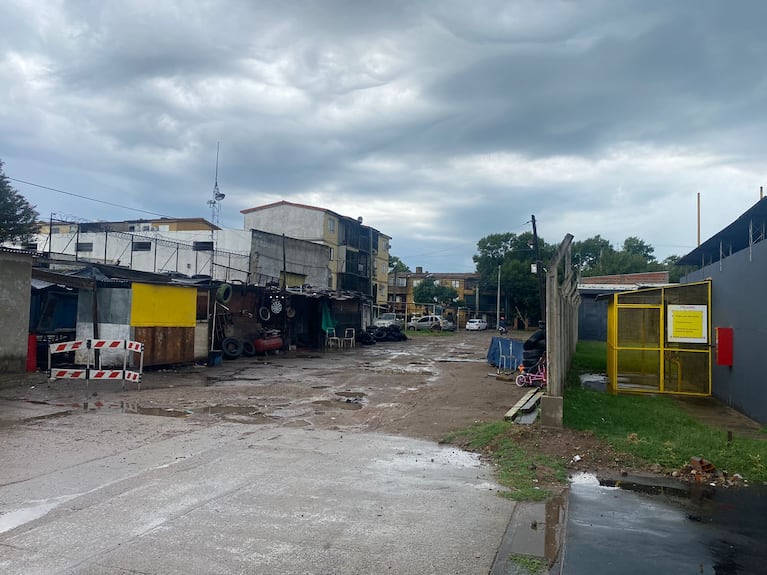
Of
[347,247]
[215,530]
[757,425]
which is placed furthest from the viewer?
[347,247]

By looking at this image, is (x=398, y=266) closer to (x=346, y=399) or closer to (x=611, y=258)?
(x=611, y=258)

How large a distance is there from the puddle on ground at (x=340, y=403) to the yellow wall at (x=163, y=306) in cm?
778

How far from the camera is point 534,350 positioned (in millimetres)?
17938

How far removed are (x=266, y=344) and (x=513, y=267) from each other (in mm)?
51353

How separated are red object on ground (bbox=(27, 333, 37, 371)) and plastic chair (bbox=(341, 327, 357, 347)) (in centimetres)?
1886

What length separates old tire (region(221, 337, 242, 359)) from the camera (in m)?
23.6

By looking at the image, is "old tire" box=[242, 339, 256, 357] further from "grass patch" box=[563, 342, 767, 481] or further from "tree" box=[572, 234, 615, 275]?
"tree" box=[572, 234, 615, 275]

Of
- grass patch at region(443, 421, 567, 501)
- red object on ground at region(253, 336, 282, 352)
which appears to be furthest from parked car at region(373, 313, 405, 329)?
grass patch at region(443, 421, 567, 501)

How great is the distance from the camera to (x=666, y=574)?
4.41m

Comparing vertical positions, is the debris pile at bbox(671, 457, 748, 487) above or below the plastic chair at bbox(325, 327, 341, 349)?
below

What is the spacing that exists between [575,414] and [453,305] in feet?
235

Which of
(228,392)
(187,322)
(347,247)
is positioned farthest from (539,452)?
(347,247)

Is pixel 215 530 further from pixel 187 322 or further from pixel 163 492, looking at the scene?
pixel 187 322

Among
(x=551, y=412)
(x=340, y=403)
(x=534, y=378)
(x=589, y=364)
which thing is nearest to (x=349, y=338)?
(x=589, y=364)
